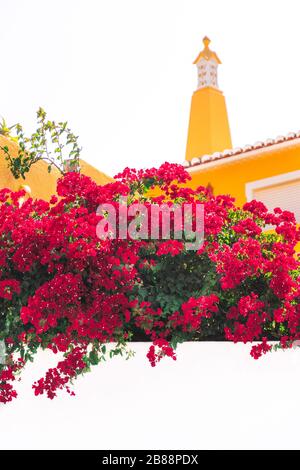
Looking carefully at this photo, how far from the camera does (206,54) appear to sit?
80.9 ft

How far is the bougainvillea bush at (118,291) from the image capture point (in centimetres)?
503

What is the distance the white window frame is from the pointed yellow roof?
1013 centimetres

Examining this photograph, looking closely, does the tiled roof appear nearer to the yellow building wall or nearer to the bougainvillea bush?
the yellow building wall

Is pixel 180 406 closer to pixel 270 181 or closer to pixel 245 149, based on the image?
pixel 245 149

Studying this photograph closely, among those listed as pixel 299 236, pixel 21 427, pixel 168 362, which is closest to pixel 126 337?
pixel 168 362

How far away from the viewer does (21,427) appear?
5258 mm

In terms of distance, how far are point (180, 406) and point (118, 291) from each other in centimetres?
95

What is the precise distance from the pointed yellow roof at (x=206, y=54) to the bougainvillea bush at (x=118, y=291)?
1994 centimetres

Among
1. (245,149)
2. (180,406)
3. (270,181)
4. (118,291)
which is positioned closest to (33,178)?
(118,291)

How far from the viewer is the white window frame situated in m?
14.9

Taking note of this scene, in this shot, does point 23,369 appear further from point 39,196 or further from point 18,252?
point 39,196

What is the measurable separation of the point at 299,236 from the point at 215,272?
84 centimetres

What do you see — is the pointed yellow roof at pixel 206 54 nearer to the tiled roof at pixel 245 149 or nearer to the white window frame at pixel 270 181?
the tiled roof at pixel 245 149

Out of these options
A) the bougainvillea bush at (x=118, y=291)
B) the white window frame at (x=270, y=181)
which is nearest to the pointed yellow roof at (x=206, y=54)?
the white window frame at (x=270, y=181)
